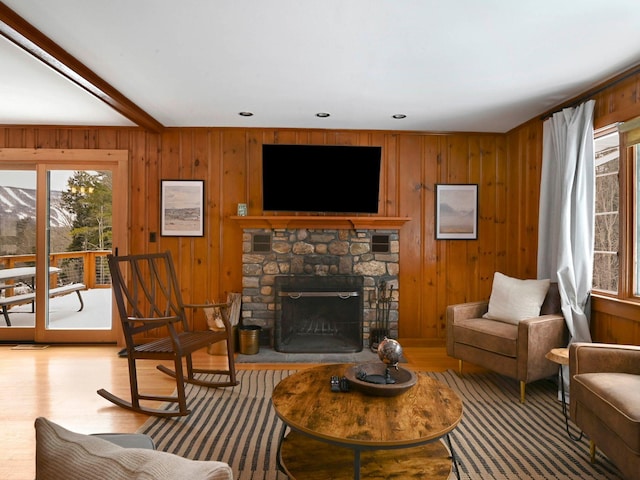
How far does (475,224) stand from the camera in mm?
4621

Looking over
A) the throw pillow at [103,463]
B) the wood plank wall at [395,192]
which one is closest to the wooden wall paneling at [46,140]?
the wood plank wall at [395,192]

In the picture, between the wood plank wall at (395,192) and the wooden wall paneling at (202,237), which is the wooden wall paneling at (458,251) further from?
the wooden wall paneling at (202,237)

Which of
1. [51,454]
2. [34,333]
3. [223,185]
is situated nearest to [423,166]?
[223,185]

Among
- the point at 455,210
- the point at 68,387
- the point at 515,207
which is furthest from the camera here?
the point at 455,210

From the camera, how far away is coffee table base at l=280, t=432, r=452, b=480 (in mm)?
1815

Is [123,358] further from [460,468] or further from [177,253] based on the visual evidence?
[460,468]

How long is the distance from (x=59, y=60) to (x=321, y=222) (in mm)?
2649

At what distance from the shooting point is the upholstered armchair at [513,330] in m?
3.03

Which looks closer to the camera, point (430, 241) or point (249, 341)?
point (249, 341)

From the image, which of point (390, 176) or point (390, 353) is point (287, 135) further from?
point (390, 353)

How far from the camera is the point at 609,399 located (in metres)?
1.98

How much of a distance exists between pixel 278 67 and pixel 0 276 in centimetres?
407

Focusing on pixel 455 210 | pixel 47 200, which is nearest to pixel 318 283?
pixel 455 210

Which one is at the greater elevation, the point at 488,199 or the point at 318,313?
the point at 488,199
